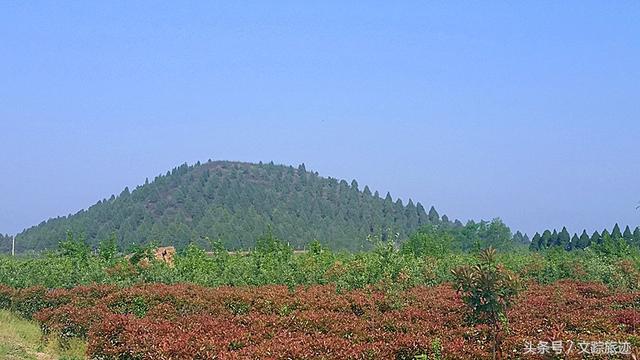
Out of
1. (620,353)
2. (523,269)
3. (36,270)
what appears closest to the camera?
(620,353)

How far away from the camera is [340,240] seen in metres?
79.2

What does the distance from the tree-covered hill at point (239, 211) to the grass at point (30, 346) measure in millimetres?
55374

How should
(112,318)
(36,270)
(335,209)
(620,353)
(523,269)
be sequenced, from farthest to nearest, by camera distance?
(335,209) < (523,269) < (36,270) < (112,318) < (620,353)

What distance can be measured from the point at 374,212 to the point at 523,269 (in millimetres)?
79028

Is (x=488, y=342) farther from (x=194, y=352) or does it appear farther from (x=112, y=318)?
(x=112, y=318)

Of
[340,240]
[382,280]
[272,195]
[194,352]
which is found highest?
[272,195]

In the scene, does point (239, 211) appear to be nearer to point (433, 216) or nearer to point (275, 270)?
point (433, 216)

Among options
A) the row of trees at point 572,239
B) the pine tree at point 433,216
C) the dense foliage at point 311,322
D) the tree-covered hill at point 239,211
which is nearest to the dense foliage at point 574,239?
the row of trees at point 572,239

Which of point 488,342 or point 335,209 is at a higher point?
point 335,209

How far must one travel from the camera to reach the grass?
9.77 meters

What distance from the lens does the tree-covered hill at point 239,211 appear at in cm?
7450

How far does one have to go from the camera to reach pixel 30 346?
1075 centimetres

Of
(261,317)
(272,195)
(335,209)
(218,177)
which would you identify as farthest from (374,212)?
(261,317)

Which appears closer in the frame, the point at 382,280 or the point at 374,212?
the point at 382,280
